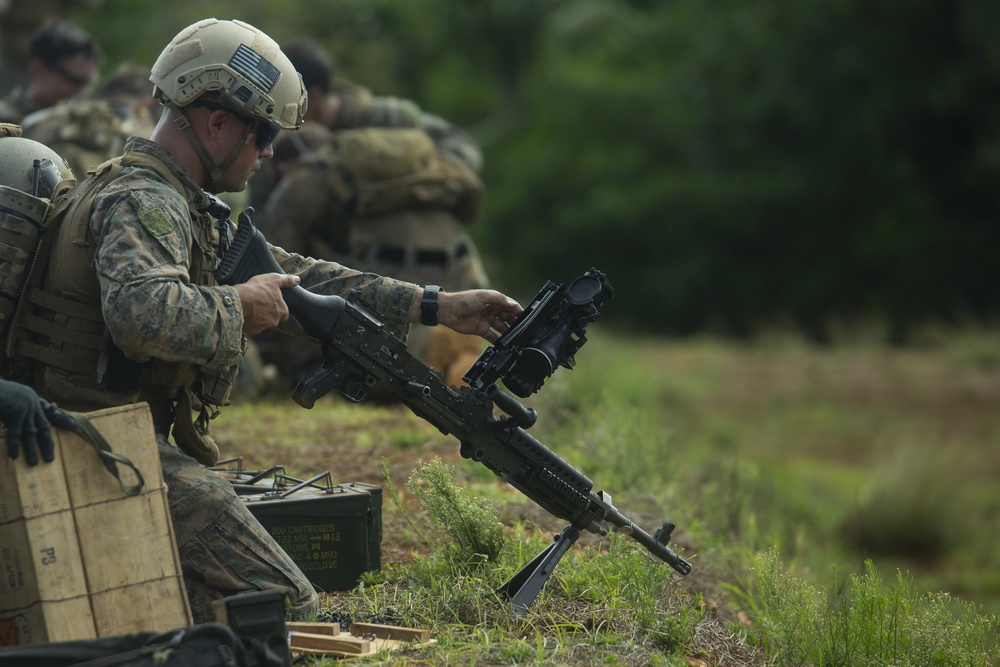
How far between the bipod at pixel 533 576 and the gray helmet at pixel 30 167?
2.05 meters

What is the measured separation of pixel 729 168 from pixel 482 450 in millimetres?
25782

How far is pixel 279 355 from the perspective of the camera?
9508mm

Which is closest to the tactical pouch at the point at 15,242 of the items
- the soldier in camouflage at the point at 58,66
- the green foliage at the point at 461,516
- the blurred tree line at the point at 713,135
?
the green foliage at the point at 461,516

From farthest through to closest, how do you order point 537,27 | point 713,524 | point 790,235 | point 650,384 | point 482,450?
1. point 537,27
2. point 790,235
3. point 650,384
4. point 713,524
5. point 482,450

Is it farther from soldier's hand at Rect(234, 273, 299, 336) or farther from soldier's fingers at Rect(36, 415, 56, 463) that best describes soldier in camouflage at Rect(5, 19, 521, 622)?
soldier's fingers at Rect(36, 415, 56, 463)

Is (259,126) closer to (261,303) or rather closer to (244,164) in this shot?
(244,164)

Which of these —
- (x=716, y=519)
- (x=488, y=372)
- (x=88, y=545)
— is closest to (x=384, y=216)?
(x=716, y=519)

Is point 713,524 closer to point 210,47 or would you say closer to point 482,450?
point 482,450

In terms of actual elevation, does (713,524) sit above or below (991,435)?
below

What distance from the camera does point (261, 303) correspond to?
386 cm

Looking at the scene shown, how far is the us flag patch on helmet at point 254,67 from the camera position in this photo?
4.02 metres

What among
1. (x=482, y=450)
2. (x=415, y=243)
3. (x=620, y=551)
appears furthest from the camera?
(x=415, y=243)

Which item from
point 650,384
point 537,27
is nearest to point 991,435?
point 650,384

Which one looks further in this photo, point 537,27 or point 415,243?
Result: point 537,27
